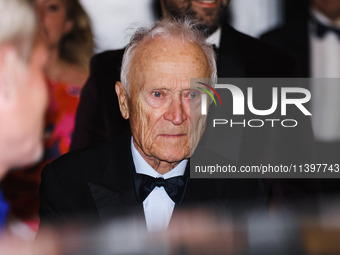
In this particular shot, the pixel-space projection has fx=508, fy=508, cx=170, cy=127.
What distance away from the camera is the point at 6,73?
1.65 m

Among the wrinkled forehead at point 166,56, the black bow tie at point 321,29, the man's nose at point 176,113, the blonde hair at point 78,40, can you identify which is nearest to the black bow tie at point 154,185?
the man's nose at point 176,113

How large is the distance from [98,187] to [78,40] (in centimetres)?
93

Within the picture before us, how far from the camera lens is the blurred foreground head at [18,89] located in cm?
152

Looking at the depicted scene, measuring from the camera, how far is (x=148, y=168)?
1.98 meters

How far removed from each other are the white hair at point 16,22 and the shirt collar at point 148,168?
65cm

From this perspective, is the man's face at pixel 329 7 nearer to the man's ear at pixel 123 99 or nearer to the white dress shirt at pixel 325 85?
the white dress shirt at pixel 325 85

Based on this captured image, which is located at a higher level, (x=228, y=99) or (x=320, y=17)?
(x=320, y=17)

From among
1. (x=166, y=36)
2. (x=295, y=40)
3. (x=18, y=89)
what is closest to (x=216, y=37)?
(x=295, y=40)

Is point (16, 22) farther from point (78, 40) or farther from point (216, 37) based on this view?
point (216, 37)

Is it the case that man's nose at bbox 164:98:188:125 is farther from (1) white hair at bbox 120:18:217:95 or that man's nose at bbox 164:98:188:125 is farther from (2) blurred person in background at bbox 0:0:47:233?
(2) blurred person in background at bbox 0:0:47:233

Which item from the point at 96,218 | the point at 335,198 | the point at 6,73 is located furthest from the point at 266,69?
the point at 6,73

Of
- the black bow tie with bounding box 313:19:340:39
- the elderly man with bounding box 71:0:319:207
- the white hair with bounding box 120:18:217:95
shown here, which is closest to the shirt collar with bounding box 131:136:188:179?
the white hair with bounding box 120:18:217:95

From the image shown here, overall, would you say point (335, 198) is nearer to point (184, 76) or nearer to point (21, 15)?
point (184, 76)

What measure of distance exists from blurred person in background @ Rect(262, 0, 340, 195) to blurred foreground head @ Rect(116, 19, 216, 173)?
3.02ft
